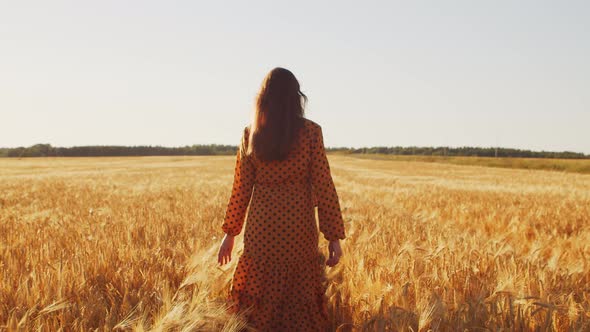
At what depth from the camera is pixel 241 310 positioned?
244 cm

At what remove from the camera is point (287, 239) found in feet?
8.05

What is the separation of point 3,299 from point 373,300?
186 cm

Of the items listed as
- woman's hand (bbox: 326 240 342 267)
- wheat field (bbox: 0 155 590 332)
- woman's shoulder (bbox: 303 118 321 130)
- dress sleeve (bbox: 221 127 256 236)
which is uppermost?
woman's shoulder (bbox: 303 118 321 130)

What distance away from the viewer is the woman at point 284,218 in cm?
239

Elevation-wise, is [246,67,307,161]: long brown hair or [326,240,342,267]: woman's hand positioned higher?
[246,67,307,161]: long brown hair

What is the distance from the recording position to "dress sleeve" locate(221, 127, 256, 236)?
8.55 ft

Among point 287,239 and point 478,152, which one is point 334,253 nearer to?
point 287,239

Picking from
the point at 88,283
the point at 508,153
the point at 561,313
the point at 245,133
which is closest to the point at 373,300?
the point at 561,313

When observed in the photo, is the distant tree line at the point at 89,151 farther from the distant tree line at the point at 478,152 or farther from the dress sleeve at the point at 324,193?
the dress sleeve at the point at 324,193

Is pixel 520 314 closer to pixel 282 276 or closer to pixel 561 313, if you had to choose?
pixel 561 313

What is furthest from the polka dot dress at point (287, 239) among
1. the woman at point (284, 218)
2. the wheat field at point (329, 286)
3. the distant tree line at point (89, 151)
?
the distant tree line at point (89, 151)

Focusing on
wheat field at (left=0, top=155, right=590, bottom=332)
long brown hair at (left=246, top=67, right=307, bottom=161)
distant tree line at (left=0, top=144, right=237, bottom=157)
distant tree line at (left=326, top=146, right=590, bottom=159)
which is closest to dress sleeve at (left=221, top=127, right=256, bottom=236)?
long brown hair at (left=246, top=67, right=307, bottom=161)

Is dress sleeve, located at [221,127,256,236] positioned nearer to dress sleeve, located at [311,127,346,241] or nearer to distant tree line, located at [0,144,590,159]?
dress sleeve, located at [311,127,346,241]

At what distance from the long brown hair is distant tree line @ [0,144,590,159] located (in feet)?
273
